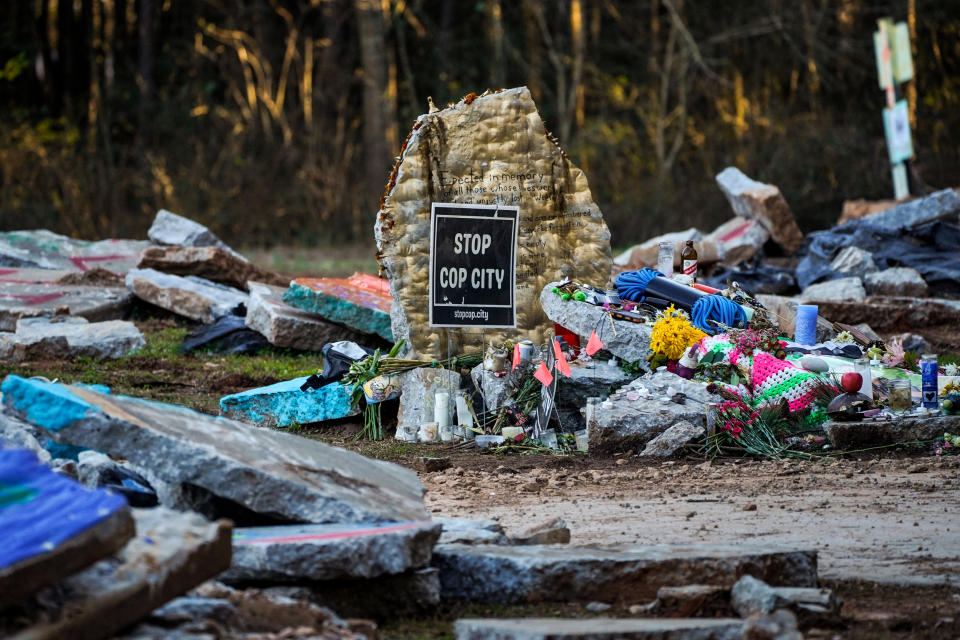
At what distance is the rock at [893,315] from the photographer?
11719 millimetres

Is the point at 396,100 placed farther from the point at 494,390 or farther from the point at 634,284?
the point at 494,390

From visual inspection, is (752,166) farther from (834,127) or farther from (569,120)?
(569,120)

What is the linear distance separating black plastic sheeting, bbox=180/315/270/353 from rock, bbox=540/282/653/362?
11.9ft

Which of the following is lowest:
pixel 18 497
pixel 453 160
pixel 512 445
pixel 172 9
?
pixel 512 445

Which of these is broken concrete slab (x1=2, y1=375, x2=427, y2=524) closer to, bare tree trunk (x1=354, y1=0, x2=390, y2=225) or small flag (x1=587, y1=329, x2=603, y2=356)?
small flag (x1=587, y1=329, x2=603, y2=356)

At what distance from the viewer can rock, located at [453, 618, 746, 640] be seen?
3.43 metres

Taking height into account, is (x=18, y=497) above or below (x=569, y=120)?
below

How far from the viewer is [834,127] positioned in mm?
23172

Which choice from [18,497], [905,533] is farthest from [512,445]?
[18,497]

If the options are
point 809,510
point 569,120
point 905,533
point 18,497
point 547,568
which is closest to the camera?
point 18,497

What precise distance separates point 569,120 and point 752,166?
3914 millimetres

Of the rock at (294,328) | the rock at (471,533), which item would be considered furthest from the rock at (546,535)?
the rock at (294,328)

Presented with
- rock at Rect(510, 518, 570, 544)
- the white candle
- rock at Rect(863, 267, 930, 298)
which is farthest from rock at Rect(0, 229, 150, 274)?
rock at Rect(510, 518, 570, 544)

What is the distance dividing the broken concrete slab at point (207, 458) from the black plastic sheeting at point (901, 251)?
1015cm
